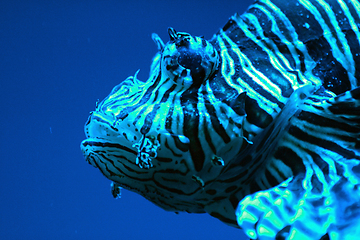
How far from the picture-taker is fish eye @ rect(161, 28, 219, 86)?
0.87 metres

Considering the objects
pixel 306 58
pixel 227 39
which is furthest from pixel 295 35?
pixel 227 39

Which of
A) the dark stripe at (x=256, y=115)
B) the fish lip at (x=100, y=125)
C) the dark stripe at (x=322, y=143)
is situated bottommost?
the dark stripe at (x=322, y=143)

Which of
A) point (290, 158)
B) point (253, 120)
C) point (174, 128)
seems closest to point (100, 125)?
point (174, 128)

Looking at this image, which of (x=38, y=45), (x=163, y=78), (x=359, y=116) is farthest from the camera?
(x=38, y=45)

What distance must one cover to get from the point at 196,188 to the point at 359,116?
1.35 ft

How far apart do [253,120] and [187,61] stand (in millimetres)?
210

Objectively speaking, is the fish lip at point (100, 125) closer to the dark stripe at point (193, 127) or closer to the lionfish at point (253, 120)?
the lionfish at point (253, 120)

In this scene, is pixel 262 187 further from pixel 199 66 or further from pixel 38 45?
pixel 38 45

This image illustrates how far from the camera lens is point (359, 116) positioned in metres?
0.79

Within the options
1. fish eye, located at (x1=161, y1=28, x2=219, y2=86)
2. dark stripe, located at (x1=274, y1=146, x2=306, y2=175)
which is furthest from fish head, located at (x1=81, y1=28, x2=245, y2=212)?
dark stripe, located at (x1=274, y1=146, x2=306, y2=175)

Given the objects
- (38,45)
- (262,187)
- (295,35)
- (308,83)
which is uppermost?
(38,45)

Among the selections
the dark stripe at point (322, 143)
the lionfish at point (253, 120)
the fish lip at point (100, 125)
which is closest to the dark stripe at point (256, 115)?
the lionfish at point (253, 120)

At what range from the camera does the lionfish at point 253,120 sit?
79 centimetres

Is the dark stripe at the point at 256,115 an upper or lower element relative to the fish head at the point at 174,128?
lower
